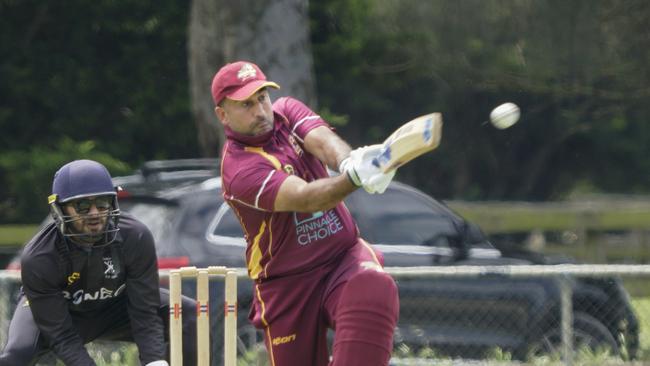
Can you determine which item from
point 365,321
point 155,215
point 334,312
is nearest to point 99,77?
point 155,215

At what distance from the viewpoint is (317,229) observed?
6.48m

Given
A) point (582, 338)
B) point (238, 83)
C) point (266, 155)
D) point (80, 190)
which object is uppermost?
point (238, 83)

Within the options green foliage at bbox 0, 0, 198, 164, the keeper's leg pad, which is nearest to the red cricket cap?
the keeper's leg pad

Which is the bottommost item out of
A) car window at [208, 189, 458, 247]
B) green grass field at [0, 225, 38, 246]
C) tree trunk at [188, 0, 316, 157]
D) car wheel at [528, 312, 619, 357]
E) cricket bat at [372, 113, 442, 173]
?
green grass field at [0, 225, 38, 246]

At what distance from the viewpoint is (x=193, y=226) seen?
9703mm

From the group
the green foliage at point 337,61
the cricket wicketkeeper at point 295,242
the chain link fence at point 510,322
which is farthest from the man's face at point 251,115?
the green foliage at point 337,61

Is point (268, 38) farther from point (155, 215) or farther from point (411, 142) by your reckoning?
point (411, 142)

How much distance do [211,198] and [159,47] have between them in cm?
874

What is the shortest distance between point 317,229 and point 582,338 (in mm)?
3867

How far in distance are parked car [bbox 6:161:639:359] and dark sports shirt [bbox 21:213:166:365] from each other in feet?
7.48

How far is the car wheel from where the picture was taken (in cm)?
954

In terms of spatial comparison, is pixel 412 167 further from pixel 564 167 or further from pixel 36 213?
pixel 36 213

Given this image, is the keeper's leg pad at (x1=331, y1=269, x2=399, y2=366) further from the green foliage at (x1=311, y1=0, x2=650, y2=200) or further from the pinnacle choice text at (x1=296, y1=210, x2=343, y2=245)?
the green foliage at (x1=311, y1=0, x2=650, y2=200)

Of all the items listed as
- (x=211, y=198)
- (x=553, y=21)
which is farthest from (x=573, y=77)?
(x=211, y=198)
